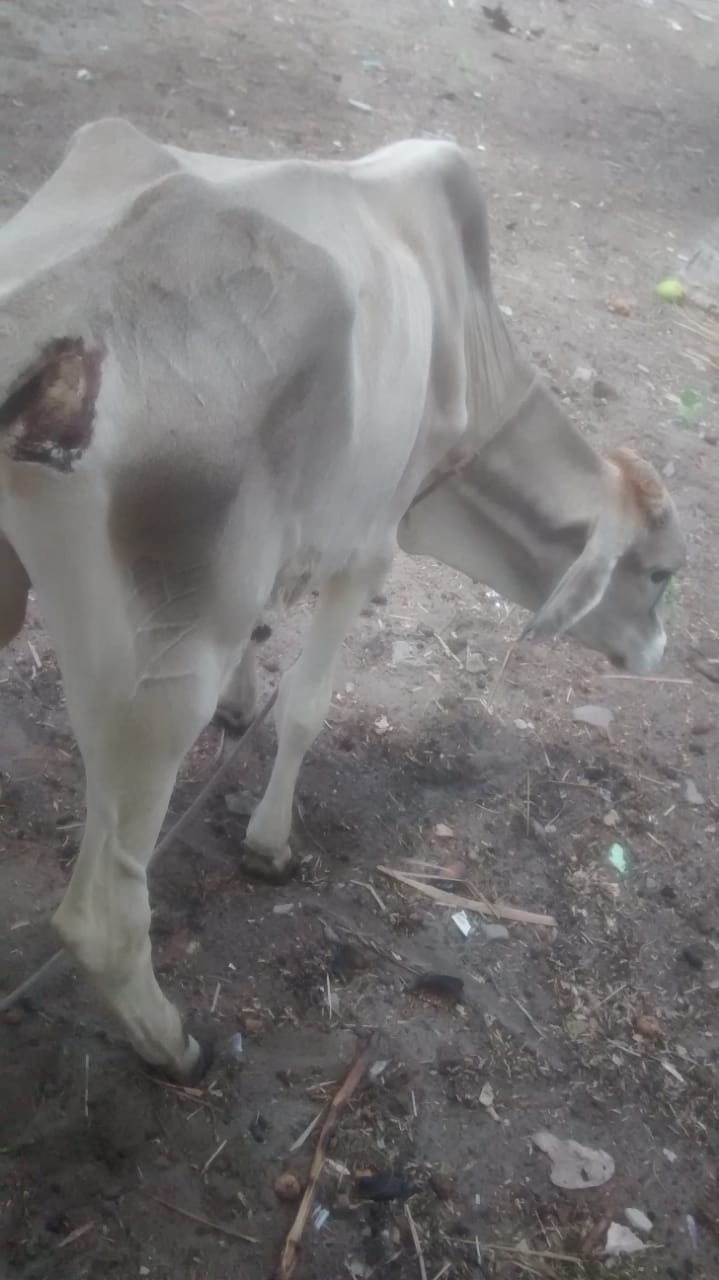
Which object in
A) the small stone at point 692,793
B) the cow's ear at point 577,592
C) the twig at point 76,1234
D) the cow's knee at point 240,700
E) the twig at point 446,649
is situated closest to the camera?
the twig at point 76,1234

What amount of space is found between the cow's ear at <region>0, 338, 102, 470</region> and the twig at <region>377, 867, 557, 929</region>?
1.93 meters

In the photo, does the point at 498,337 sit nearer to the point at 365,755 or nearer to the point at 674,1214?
the point at 365,755

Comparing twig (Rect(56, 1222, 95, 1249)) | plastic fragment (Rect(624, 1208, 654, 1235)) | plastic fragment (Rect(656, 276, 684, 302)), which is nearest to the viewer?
twig (Rect(56, 1222, 95, 1249))

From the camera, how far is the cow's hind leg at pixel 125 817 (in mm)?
1966

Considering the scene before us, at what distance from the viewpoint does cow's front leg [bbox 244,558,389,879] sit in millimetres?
2760

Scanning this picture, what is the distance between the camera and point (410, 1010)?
2.90 m

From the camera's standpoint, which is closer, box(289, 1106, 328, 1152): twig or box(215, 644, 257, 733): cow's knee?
box(289, 1106, 328, 1152): twig

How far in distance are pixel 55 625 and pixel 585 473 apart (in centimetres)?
171

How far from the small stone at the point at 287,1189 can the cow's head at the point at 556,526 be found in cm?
144

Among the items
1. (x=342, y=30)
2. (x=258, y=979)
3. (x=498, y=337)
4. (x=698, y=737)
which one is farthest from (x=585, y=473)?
(x=342, y=30)

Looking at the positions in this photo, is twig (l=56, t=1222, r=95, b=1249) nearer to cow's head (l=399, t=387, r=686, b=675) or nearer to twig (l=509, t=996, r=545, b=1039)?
twig (l=509, t=996, r=545, b=1039)

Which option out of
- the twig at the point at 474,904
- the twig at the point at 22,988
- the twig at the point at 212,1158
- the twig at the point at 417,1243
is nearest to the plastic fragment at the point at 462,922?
the twig at the point at 474,904

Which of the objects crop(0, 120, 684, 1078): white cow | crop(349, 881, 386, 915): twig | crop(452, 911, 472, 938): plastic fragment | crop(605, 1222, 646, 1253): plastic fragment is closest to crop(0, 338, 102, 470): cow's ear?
crop(0, 120, 684, 1078): white cow

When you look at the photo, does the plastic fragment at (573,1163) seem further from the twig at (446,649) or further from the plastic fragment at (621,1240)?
the twig at (446,649)
